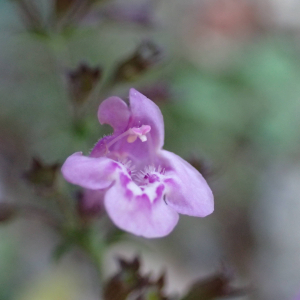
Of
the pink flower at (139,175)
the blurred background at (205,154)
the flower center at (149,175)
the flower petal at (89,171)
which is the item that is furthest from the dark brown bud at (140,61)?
the blurred background at (205,154)

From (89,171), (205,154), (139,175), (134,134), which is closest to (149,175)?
(139,175)

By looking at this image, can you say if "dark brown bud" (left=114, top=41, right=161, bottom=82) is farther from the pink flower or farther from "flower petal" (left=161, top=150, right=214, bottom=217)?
"flower petal" (left=161, top=150, right=214, bottom=217)

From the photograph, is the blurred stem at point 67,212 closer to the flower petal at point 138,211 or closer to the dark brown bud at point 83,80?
the dark brown bud at point 83,80

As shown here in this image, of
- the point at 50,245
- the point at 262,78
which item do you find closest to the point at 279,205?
the point at 262,78

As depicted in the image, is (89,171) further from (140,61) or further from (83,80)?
(140,61)

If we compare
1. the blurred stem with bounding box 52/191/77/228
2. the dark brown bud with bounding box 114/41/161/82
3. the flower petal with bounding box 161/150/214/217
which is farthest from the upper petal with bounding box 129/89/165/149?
the blurred stem with bounding box 52/191/77/228

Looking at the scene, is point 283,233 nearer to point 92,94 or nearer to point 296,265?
point 296,265
